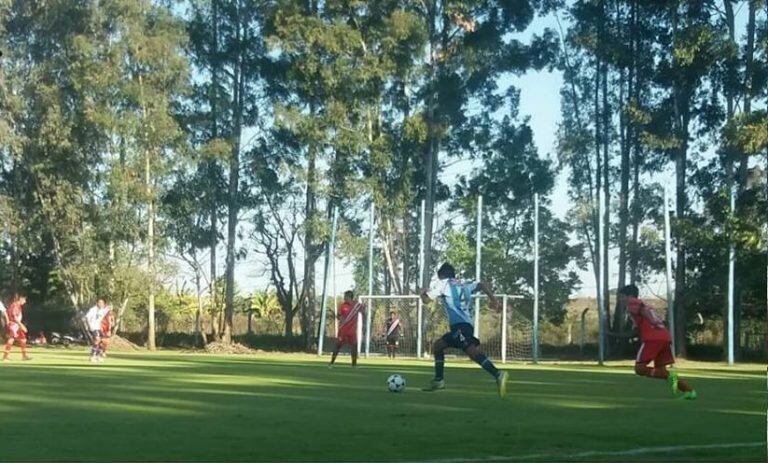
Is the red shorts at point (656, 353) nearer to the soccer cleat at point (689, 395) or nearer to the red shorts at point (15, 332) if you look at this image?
the soccer cleat at point (689, 395)

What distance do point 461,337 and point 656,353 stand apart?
3089 millimetres

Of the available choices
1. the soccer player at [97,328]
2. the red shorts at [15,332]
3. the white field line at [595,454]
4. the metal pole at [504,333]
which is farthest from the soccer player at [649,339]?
the metal pole at [504,333]

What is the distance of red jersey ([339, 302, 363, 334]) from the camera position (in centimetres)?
3159

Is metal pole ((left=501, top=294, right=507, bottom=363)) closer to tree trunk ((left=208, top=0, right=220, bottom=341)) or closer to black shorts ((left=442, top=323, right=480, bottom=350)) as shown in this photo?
tree trunk ((left=208, top=0, right=220, bottom=341))

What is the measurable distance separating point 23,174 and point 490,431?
54.6 metres

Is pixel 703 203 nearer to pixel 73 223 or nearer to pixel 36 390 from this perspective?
pixel 73 223

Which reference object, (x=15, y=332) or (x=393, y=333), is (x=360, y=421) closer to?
(x=15, y=332)

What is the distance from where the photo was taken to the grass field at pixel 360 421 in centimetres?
1097

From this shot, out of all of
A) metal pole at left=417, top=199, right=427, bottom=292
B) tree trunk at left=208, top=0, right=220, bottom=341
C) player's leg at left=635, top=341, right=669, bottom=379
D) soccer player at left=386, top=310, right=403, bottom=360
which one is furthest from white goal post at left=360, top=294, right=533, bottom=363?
player's leg at left=635, top=341, right=669, bottom=379

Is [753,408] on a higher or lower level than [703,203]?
lower

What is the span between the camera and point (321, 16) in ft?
197

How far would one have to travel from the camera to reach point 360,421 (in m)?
14.2

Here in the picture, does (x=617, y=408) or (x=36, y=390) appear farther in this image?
(x=36, y=390)

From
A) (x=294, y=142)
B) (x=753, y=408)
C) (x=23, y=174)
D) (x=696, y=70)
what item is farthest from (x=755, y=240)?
(x=23, y=174)
